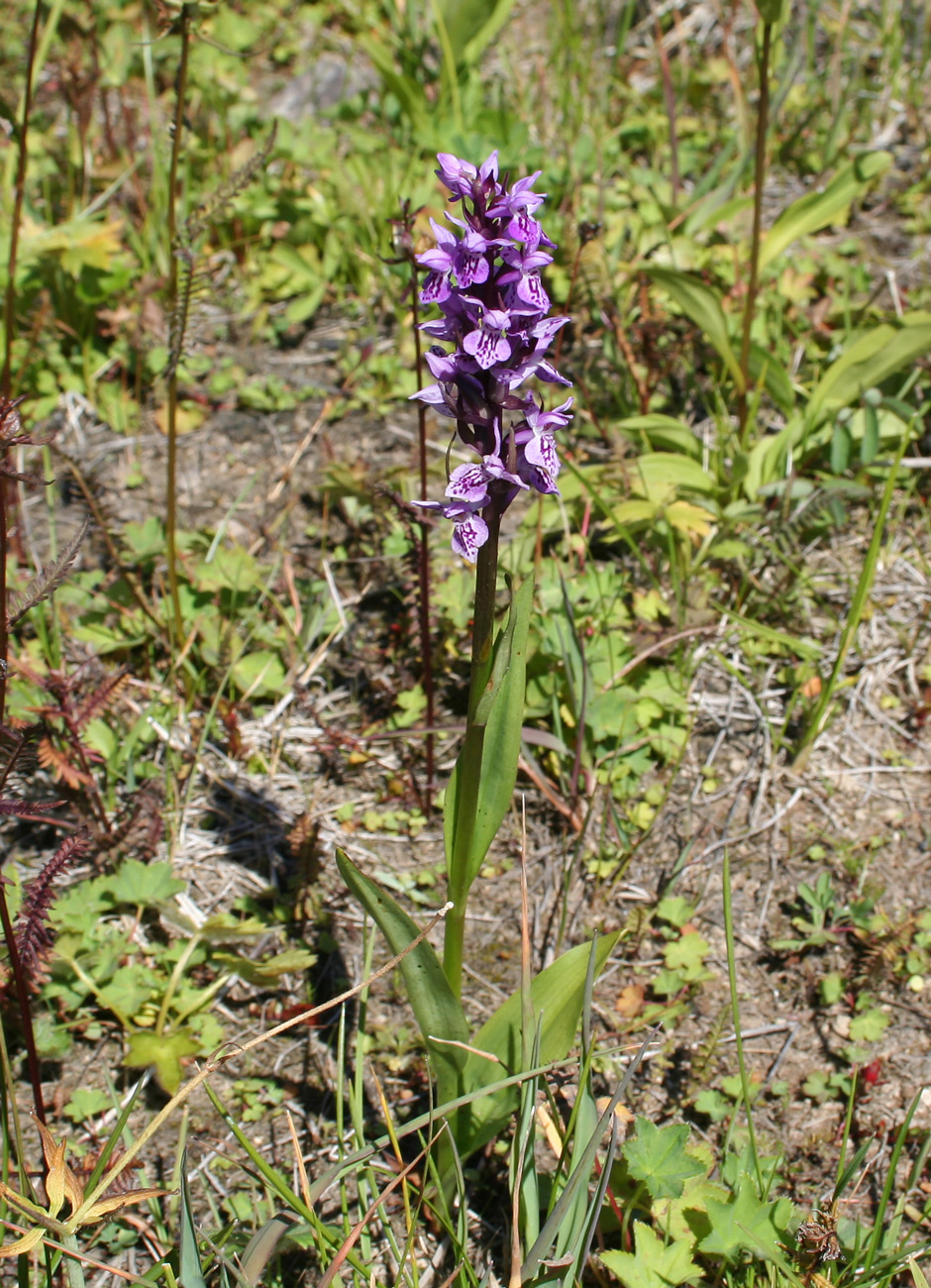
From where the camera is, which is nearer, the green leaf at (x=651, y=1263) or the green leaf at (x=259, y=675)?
the green leaf at (x=651, y=1263)

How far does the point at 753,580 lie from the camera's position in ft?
10.7

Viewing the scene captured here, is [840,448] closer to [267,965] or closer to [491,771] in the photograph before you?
[491,771]

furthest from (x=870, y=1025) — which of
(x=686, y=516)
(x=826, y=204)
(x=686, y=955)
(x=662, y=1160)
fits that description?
(x=826, y=204)

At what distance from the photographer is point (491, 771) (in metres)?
1.87

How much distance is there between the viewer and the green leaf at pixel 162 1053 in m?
2.23

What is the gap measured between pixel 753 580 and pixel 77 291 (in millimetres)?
2862

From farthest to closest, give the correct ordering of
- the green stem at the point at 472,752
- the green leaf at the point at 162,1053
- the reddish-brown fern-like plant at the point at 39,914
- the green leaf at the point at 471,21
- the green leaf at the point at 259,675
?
1. the green leaf at the point at 471,21
2. the green leaf at the point at 259,675
3. the green leaf at the point at 162,1053
4. the reddish-brown fern-like plant at the point at 39,914
5. the green stem at the point at 472,752

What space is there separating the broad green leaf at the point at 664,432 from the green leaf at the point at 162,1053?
229 cm

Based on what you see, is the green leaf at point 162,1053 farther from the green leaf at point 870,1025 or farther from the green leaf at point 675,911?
the green leaf at point 870,1025

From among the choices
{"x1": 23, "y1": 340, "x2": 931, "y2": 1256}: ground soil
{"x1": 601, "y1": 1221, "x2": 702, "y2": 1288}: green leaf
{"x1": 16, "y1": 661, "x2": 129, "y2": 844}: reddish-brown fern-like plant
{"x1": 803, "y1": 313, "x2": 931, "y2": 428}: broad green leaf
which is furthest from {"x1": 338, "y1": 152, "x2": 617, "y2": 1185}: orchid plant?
{"x1": 803, "y1": 313, "x2": 931, "y2": 428}: broad green leaf

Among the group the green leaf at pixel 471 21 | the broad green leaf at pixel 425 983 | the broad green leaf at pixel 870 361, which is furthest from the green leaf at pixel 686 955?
the green leaf at pixel 471 21

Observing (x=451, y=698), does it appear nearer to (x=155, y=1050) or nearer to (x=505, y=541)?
(x=505, y=541)

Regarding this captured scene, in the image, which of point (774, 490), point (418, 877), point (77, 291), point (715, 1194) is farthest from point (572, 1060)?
point (77, 291)

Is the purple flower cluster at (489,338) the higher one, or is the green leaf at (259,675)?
the purple flower cluster at (489,338)
